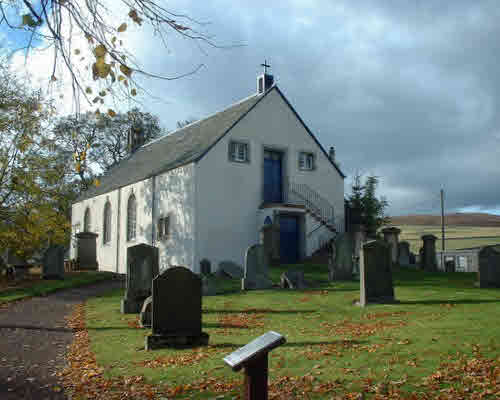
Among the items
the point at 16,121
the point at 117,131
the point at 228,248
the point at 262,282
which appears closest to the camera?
the point at 262,282

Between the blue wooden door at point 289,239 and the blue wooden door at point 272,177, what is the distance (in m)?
1.57

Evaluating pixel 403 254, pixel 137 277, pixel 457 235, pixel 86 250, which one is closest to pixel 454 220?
pixel 457 235

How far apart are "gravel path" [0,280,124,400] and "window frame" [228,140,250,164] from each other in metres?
11.5

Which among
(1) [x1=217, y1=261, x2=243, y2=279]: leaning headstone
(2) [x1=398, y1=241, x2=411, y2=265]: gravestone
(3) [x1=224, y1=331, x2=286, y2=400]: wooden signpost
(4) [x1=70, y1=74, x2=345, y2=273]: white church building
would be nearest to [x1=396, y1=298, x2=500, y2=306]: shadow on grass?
(3) [x1=224, y1=331, x2=286, y2=400]: wooden signpost

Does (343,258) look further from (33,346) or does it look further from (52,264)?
(52,264)

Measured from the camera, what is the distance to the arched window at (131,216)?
3027cm

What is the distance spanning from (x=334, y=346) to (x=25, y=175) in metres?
19.0

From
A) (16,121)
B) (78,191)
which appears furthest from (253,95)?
(78,191)

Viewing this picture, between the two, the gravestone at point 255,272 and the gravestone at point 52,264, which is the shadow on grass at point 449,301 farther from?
the gravestone at point 52,264

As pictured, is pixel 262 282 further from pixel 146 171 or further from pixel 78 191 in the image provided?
pixel 78 191

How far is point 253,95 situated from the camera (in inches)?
1152

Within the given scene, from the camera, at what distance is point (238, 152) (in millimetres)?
25719

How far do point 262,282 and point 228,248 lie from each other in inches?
322

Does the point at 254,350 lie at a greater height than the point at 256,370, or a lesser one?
greater
